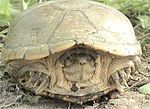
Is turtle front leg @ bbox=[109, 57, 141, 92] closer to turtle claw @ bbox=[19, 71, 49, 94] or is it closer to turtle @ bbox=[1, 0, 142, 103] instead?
turtle @ bbox=[1, 0, 142, 103]

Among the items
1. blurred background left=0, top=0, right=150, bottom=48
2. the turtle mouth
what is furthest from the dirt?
blurred background left=0, top=0, right=150, bottom=48

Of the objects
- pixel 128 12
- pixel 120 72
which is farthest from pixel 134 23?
pixel 120 72

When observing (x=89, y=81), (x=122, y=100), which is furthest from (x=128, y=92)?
(x=89, y=81)

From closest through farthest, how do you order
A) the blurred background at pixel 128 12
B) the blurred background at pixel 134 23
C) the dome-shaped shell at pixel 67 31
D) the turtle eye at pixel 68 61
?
the dome-shaped shell at pixel 67 31 → the turtle eye at pixel 68 61 → the blurred background at pixel 134 23 → the blurred background at pixel 128 12

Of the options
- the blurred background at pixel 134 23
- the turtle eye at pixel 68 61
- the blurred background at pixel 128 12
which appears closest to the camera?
the turtle eye at pixel 68 61

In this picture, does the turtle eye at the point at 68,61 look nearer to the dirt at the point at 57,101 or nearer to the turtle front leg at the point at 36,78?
the turtle front leg at the point at 36,78

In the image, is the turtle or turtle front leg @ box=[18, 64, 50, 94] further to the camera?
turtle front leg @ box=[18, 64, 50, 94]

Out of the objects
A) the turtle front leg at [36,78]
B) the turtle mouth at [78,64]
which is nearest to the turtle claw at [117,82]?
the turtle mouth at [78,64]
